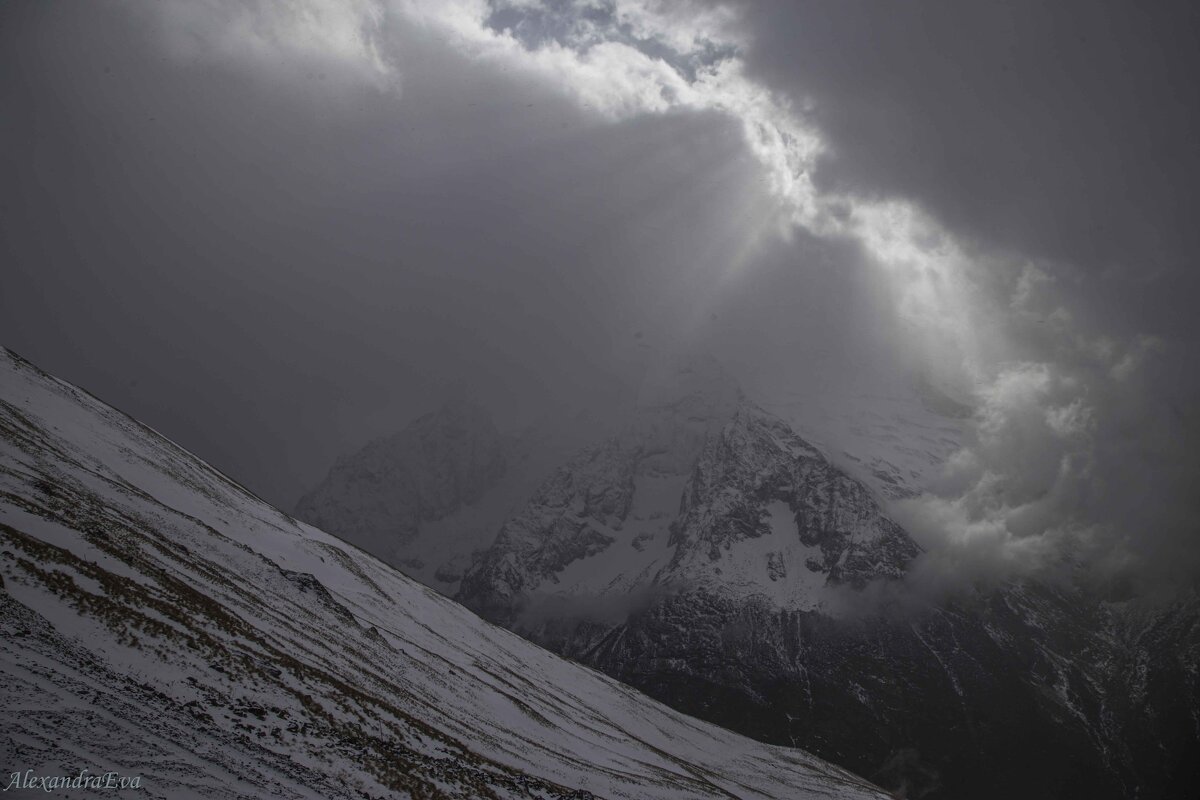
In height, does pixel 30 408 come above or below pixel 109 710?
above

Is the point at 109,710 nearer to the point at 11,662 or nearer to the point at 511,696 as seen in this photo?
the point at 11,662

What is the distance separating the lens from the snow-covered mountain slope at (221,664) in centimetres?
2373

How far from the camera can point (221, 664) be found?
31234 mm

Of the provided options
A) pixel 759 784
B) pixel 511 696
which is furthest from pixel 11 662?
pixel 759 784

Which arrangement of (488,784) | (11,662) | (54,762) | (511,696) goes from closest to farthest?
(54,762)
(11,662)
(488,784)
(511,696)

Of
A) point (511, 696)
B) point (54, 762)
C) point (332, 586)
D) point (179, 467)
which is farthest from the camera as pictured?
point (179, 467)

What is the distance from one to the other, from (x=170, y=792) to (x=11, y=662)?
316 inches

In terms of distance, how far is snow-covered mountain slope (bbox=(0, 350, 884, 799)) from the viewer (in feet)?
77.9

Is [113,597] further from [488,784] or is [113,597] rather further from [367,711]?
[488,784]

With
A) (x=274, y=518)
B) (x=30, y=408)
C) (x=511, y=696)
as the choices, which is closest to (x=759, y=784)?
(x=511, y=696)

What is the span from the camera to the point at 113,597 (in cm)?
3147

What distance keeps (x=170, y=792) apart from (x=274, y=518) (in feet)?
249

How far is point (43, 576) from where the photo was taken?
29766mm

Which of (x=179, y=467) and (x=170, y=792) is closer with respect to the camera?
(x=170, y=792)
